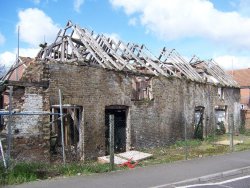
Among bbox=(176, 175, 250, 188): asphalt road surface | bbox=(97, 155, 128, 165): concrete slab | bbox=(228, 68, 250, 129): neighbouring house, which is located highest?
bbox=(228, 68, 250, 129): neighbouring house

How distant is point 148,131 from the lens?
55.4 ft

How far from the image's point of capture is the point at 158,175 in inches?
397

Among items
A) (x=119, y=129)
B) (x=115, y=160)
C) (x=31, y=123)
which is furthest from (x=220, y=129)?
(x=31, y=123)

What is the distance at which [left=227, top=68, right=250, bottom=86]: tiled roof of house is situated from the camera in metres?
42.0

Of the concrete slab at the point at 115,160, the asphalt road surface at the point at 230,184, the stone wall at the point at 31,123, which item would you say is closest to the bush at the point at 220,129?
the concrete slab at the point at 115,160

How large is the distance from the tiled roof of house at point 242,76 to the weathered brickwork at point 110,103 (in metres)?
22.4

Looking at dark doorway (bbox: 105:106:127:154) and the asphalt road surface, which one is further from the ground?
dark doorway (bbox: 105:106:127:154)

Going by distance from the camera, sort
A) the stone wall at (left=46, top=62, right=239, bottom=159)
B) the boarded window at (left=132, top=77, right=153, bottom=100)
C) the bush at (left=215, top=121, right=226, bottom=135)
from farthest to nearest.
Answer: the bush at (left=215, top=121, right=226, bottom=135) < the boarded window at (left=132, top=77, right=153, bottom=100) < the stone wall at (left=46, top=62, right=239, bottom=159)

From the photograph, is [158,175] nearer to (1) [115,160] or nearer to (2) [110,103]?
(1) [115,160]

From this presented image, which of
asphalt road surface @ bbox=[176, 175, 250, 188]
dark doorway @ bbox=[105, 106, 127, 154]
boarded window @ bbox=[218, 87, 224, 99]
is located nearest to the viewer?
A: asphalt road surface @ bbox=[176, 175, 250, 188]

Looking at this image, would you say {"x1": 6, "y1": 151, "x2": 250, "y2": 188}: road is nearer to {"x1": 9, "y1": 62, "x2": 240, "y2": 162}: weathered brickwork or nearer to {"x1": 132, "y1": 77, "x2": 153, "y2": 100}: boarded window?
{"x1": 9, "y1": 62, "x2": 240, "y2": 162}: weathered brickwork

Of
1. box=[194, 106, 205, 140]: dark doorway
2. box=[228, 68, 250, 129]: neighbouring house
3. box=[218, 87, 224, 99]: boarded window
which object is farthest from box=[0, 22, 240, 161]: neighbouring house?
box=[228, 68, 250, 129]: neighbouring house

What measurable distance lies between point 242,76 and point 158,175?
119ft

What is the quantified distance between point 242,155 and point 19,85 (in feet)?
27.1
